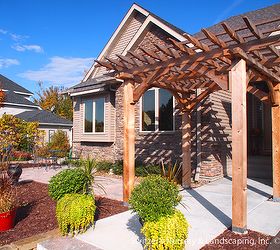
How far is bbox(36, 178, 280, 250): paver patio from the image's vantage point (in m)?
4.17

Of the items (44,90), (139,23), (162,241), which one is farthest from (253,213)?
(44,90)

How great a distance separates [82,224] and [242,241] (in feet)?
8.29

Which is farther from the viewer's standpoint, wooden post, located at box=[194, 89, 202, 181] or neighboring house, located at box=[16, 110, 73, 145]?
neighboring house, located at box=[16, 110, 73, 145]

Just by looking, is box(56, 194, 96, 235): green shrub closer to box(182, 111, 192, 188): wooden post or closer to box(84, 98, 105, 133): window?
box(182, 111, 192, 188): wooden post

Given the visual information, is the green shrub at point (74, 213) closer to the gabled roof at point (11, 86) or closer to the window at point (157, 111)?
the window at point (157, 111)

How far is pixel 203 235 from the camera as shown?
4367mm

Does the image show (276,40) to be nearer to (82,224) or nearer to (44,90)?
(82,224)

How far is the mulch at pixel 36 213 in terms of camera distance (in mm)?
4641

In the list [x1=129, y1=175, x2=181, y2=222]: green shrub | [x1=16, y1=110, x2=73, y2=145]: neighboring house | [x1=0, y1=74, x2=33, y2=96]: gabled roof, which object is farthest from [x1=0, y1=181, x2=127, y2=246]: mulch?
[x1=0, y1=74, x2=33, y2=96]: gabled roof

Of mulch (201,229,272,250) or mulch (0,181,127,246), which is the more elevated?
mulch (201,229,272,250)

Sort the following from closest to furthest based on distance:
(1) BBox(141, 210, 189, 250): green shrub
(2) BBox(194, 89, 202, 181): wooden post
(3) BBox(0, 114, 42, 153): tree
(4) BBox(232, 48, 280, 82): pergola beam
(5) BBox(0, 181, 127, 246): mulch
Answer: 1. (1) BBox(141, 210, 189, 250): green shrub
2. (4) BBox(232, 48, 280, 82): pergola beam
3. (5) BBox(0, 181, 127, 246): mulch
4. (2) BBox(194, 89, 202, 181): wooden post
5. (3) BBox(0, 114, 42, 153): tree

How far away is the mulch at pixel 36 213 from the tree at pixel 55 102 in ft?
100

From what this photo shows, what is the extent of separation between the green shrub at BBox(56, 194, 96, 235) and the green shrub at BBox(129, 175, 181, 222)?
0.93 meters

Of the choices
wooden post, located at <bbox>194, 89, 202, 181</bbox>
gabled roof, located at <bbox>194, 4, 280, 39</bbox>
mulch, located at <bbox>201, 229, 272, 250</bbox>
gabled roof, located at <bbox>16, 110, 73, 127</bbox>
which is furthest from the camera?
gabled roof, located at <bbox>16, 110, 73, 127</bbox>
